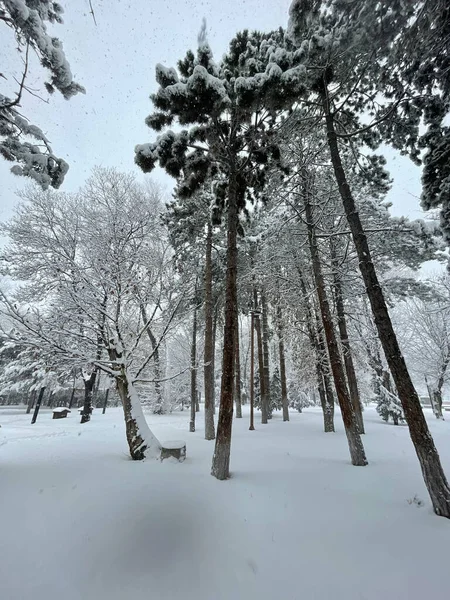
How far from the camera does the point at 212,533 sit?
11.3ft

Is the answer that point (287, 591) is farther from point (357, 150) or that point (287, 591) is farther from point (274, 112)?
point (357, 150)

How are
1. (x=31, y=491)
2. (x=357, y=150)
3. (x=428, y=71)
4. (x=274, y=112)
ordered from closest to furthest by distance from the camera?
(x=31, y=491)
(x=428, y=71)
(x=274, y=112)
(x=357, y=150)

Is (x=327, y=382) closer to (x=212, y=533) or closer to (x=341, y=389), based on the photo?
(x=341, y=389)

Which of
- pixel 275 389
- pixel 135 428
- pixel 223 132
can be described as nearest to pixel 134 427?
pixel 135 428

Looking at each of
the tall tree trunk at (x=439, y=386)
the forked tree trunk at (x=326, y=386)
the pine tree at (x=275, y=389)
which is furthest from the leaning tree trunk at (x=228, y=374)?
the tall tree trunk at (x=439, y=386)

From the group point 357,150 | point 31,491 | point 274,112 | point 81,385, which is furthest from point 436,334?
point 81,385

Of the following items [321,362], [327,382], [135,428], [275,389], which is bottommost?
[135,428]

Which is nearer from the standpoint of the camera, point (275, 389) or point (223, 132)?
point (223, 132)

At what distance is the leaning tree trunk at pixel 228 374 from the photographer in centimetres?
525

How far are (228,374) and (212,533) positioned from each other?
2.62 meters

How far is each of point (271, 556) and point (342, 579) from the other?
2.61 ft

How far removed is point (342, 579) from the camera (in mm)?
2740

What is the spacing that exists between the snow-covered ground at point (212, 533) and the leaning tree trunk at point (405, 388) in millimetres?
427

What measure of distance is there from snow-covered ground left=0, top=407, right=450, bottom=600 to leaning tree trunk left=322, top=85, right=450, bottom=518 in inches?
16.8
